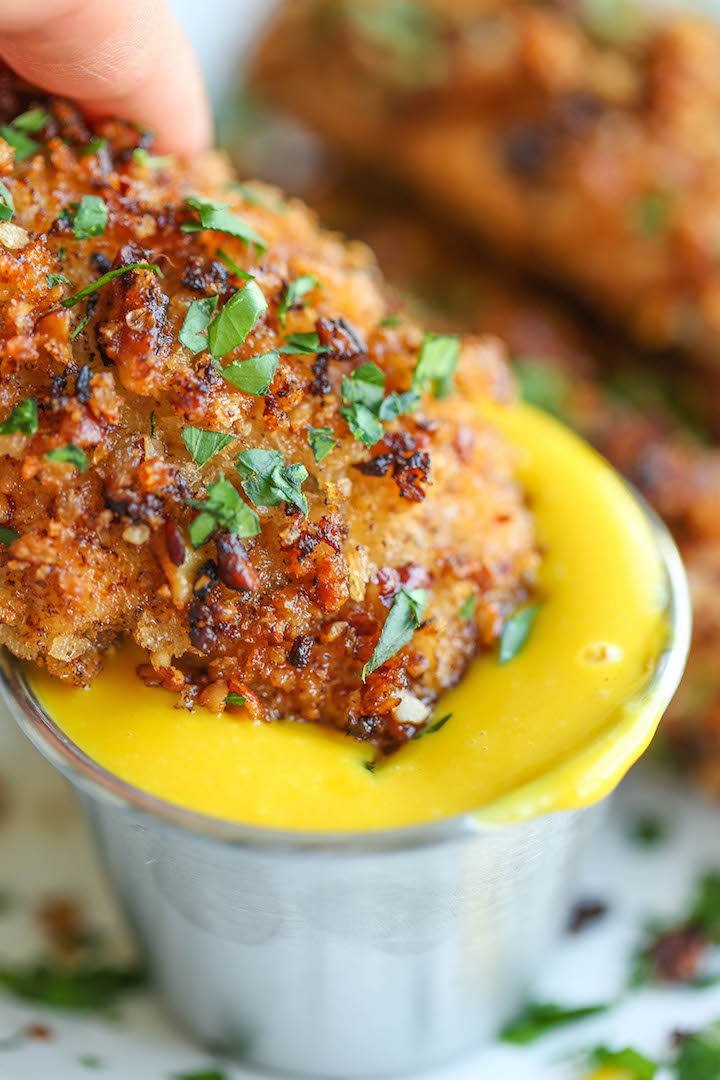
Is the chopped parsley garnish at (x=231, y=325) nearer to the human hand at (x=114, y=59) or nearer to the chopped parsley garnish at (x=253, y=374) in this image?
the chopped parsley garnish at (x=253, y=374)

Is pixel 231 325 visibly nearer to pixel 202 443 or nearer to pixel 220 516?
pixel 202 443

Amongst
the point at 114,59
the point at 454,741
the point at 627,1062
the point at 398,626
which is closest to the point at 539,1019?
the point at 627,1062

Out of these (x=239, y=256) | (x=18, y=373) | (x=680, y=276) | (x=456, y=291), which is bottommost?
(x=456, y=291)

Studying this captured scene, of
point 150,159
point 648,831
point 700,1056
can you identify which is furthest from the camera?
point 648,831

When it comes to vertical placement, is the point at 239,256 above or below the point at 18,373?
above

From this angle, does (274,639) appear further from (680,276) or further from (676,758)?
(680,276)

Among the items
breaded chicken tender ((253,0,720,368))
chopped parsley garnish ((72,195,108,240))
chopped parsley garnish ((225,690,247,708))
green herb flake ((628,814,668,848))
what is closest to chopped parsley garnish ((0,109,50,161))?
chopped parsley garnish ((72,195,108,240))

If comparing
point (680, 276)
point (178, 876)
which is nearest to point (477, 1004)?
point (178, 876)

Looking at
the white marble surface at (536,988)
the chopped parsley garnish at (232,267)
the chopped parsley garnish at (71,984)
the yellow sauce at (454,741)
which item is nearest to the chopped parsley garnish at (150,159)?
the chopped parsley garnish at (232,267)
